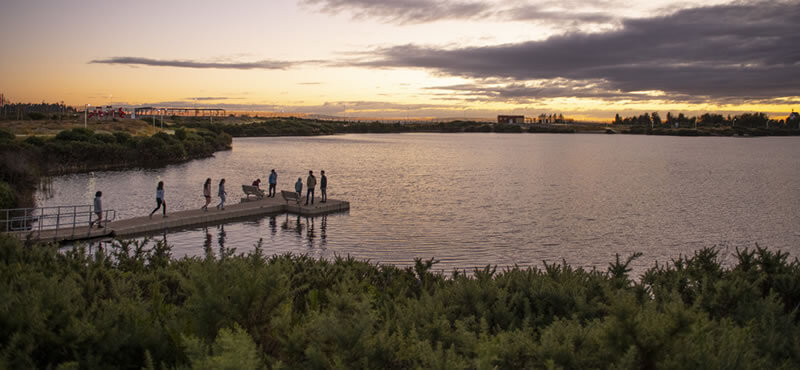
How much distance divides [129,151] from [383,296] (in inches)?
2041

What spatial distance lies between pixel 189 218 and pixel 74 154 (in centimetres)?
2998

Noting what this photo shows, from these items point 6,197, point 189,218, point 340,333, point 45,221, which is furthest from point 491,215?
point 340,333

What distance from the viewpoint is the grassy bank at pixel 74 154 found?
28094mm

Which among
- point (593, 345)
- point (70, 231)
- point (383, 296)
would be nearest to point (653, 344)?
point (593, 345)

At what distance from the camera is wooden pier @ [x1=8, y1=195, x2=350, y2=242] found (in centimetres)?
1767

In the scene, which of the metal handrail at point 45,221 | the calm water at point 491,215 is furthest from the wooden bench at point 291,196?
the metal handrail at point 45,221

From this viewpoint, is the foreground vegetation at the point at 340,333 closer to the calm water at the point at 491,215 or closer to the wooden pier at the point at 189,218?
the calm water at the point at 491,215

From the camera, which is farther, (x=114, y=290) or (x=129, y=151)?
(x=129, y=151)

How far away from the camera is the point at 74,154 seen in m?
44.6

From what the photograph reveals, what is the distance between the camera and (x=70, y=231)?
18.0 meters

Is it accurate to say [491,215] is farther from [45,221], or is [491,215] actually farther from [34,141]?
[34,141]

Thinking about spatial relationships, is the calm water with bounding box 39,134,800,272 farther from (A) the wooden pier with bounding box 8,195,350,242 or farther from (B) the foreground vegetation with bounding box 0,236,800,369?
(B) the foreground vegetation with bounding box 0,236,800,369

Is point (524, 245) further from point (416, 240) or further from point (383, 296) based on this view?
point (383, 296)

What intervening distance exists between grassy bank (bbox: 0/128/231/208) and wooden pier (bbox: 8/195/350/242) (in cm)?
663
